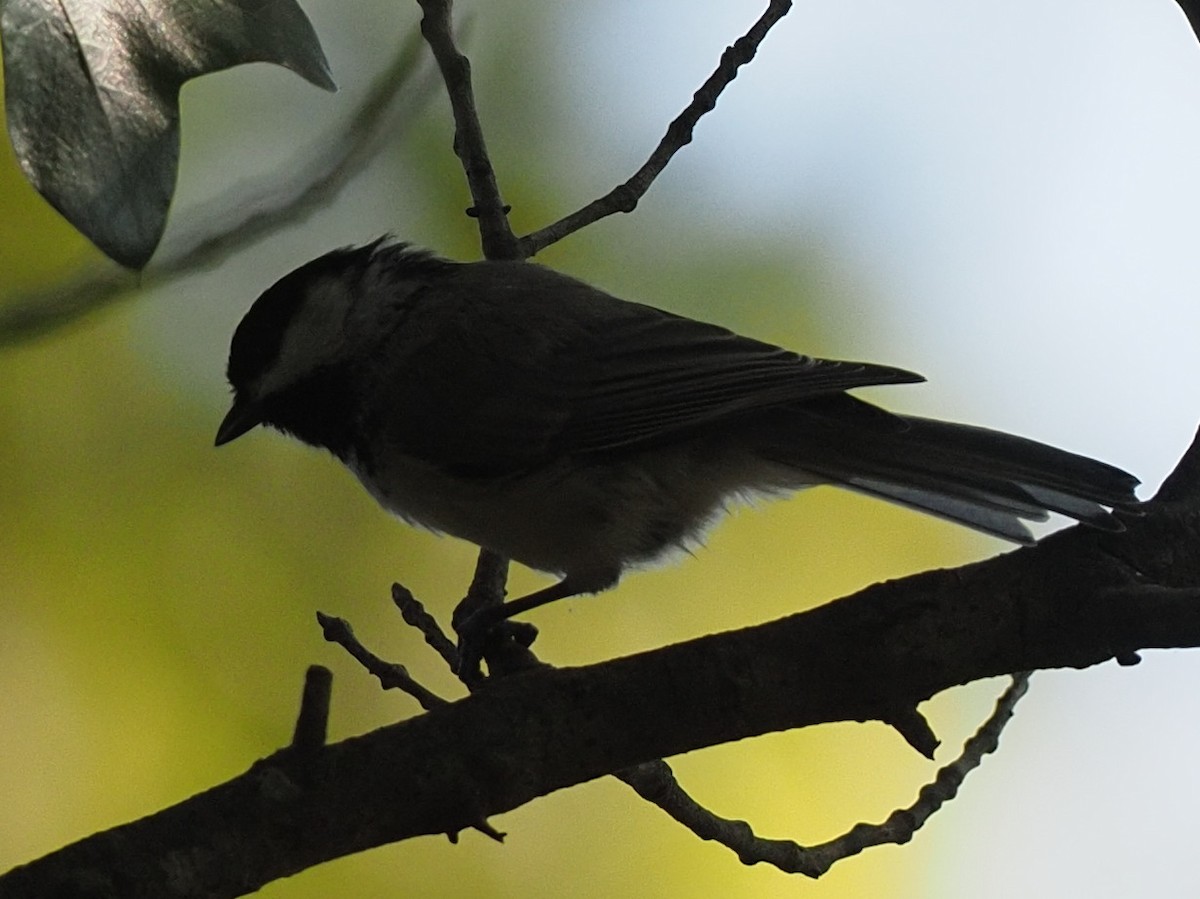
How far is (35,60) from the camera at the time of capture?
45.1 inches

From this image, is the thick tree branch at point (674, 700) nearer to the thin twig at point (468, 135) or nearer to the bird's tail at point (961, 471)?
the bird's tail at point (961, 471)

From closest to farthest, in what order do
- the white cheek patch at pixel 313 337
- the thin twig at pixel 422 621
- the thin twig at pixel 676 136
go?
the thin twig at pixel 422 621 < the thin twig at pixel 676 136 < the white cheek patch at pixel 313 337

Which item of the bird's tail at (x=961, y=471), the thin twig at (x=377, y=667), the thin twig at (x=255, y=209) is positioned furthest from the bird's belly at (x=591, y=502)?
the thin twig at (x=255, y=209)

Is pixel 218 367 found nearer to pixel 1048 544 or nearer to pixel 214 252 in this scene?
pixel 214 252

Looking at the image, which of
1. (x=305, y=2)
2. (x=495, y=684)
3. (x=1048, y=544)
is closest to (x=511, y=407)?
(x=495, y=684)

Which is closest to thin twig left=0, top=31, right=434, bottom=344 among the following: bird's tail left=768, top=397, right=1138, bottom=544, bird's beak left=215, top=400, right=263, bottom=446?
bird's beak left=215, top=400, right=263, bottom=446

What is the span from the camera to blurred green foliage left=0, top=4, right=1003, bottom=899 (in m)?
2.53

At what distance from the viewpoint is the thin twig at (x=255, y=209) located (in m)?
1.83

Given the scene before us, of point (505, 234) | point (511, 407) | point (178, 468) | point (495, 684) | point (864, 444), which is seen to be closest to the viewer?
point (495, 684)

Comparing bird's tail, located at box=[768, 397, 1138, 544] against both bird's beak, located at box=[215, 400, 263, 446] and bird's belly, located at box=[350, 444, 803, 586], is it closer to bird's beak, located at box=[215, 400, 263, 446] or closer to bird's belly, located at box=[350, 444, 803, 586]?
bird's belly, located at box=[350, 444, 803, 586]

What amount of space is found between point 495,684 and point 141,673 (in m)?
1.47

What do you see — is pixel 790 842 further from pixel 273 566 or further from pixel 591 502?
pixel 273 566

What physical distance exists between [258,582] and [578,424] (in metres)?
1.14

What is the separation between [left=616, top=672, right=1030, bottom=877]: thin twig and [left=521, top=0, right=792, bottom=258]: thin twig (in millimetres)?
883
